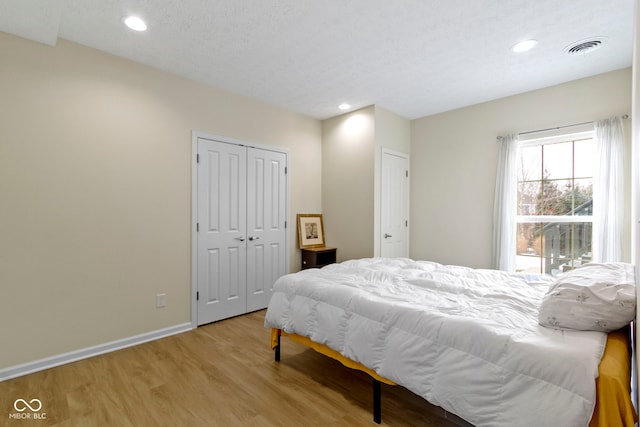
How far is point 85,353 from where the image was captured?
2580 millimetres

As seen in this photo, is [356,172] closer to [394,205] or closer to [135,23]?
[394,205]

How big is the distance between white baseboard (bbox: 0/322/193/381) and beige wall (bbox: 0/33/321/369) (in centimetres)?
4

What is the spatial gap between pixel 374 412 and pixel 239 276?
231 centimetres

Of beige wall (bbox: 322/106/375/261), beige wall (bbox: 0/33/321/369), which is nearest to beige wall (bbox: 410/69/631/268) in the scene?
beige wall (bbox: 322/106/375/261)

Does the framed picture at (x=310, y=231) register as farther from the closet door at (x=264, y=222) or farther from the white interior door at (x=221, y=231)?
the white interior door at (x=221, y=231)

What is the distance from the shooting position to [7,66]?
2281mm

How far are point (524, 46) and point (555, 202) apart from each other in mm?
1817

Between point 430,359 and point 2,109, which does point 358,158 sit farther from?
point 2,109

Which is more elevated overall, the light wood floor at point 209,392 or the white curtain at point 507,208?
the white curtain at point 507,208

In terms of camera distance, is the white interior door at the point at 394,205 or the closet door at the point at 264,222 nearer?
the closet door at the point at 264,222

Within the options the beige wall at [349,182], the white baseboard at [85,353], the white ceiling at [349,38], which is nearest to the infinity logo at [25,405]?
the white baseboard at [85,353]

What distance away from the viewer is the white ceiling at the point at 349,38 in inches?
82.6

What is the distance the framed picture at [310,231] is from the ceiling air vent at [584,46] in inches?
128

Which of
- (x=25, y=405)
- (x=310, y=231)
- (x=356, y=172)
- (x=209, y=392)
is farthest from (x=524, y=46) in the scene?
(x=25, y=405)
